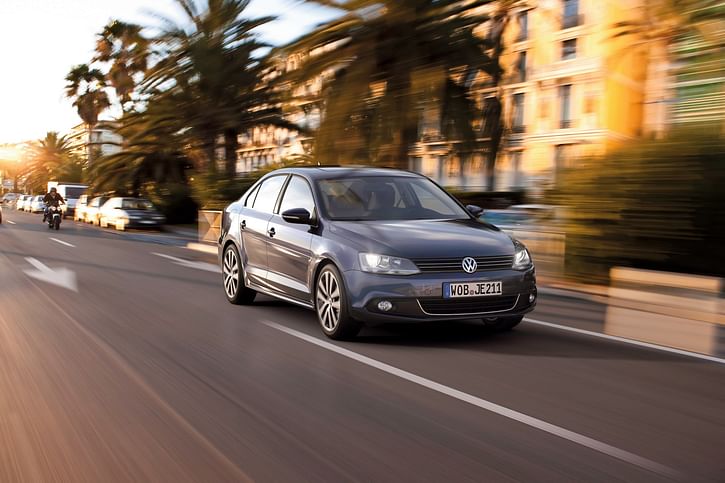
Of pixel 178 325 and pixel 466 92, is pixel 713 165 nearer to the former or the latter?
pixel 178 325

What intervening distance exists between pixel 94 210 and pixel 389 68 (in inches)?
825

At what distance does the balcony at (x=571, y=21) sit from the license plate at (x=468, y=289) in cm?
3932

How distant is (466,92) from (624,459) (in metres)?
18.7

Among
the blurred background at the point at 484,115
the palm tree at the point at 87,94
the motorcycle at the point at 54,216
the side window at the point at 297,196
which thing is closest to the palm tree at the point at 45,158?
the palm tree at the point at 87,94

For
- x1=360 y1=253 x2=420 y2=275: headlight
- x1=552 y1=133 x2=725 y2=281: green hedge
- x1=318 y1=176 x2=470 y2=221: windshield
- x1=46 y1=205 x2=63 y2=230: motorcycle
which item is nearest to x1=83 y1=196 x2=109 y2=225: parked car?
x1=46 y1=205 x2=63 y2=230: motorcycle

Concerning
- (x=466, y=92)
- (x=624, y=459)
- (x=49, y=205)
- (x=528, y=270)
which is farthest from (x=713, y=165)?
(x=49, y=205)

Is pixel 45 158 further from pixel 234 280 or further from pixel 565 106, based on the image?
pixel 234 280

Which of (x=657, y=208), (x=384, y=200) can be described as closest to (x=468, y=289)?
(x=384, y=200)

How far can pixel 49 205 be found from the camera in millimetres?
28984

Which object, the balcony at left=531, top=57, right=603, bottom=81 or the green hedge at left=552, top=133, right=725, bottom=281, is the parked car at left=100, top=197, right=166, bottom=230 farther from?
the green hedge at left=552, top=133, right=725, bottom=281

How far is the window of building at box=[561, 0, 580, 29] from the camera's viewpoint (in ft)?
141

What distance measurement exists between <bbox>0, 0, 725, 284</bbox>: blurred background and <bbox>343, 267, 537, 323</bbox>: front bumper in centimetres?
551

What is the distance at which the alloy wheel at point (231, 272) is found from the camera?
930cm

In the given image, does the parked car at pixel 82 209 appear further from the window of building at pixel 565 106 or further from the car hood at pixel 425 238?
the car hood at pixel 425 238
